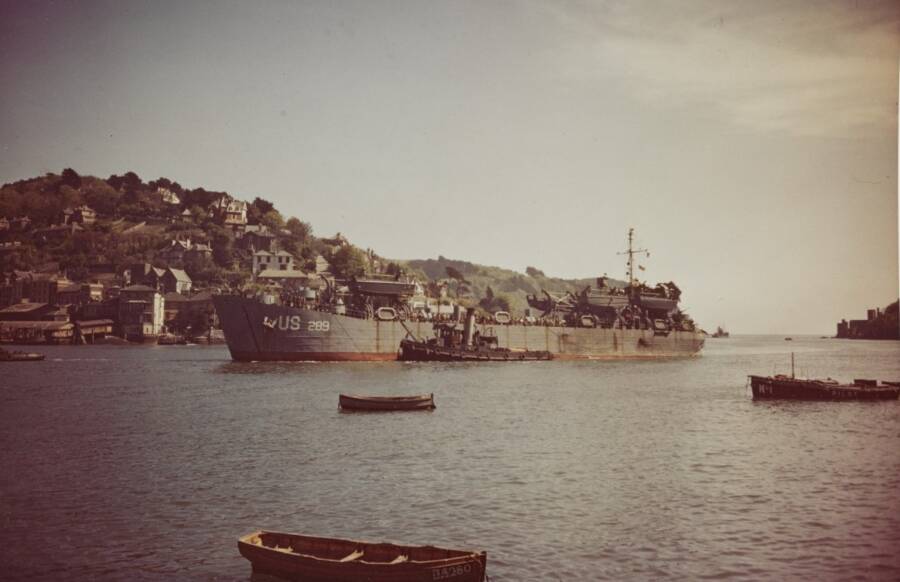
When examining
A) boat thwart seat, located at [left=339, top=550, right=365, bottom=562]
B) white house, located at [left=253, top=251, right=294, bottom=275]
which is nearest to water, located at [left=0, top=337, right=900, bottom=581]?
boat thwart seat, located at [left=339, top=550, right=365, bottom=562]

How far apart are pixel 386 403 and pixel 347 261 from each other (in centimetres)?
12418

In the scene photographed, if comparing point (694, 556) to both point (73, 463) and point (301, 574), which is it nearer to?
point (301, 574)

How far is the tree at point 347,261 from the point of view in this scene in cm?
15575

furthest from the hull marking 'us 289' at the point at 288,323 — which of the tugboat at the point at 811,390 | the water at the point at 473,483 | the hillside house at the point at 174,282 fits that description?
the hillside house at the point at 174,282

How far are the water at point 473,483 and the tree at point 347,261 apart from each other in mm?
111848

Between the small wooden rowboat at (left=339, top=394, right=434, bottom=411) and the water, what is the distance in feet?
3.72

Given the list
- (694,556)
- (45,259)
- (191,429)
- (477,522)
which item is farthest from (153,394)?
(45,259)

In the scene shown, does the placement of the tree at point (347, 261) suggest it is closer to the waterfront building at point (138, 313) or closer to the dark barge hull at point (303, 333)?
the waterfront building at point (138, 313)

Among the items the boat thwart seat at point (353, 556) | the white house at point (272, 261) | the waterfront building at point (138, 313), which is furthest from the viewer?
the white house at point (272, 261)

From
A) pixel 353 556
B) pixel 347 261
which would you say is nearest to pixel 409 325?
pixel 353 556

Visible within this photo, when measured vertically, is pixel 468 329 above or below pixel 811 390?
above

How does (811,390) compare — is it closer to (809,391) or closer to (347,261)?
(809,391)

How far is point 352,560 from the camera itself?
13.3m

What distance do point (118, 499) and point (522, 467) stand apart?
42.5 ft
